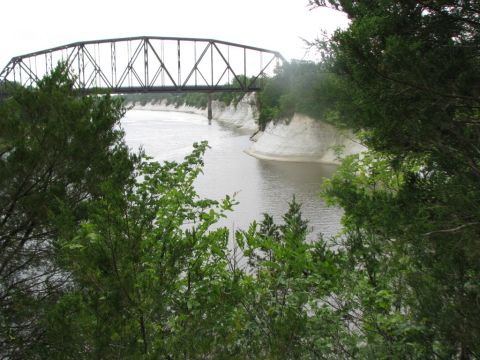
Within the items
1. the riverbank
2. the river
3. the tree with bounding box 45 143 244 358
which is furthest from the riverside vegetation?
the riverbank

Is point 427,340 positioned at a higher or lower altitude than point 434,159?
lower

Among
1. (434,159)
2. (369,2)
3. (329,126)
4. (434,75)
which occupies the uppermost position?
(369,2)

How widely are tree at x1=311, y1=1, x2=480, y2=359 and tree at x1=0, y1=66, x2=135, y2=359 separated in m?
3.30

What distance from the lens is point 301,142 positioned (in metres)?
39.9

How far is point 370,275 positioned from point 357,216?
3.16 ft

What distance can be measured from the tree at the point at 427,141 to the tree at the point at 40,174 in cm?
330

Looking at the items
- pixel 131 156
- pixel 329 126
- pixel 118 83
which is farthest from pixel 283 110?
pixel 131 156

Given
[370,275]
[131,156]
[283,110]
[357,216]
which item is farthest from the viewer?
[283,110]

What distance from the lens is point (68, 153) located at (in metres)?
7.29

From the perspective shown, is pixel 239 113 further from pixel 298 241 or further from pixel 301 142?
pixel 298 241

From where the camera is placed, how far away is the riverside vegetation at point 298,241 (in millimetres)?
4242

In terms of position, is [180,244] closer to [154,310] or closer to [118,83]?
[154,310]

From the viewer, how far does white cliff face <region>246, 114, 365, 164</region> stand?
124 feet

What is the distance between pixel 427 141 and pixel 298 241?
1988 mm
